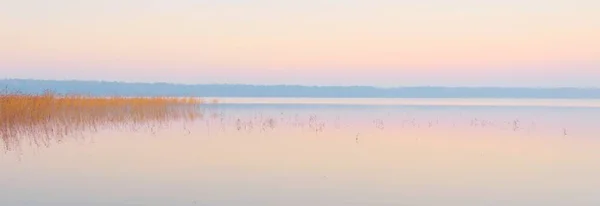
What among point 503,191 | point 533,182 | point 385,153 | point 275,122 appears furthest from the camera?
point 275,122

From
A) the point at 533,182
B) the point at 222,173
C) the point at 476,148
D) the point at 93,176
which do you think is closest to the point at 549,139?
the point at 476,148

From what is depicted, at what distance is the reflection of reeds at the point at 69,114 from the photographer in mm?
13289

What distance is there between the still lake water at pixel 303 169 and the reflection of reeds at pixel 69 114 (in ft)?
3.06

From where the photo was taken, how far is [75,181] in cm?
768

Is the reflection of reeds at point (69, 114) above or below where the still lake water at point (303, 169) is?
above

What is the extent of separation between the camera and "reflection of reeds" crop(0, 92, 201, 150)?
13.3 metres

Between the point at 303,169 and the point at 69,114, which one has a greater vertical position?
the point at 69,114

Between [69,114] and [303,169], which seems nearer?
[303,169]

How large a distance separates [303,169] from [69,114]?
968 cm

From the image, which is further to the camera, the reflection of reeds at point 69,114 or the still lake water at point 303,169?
the reflection of reeds at point 69,114

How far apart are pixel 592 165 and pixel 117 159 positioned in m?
5.88

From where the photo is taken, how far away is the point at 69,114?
1712cm

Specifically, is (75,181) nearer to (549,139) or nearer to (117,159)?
(117,159)

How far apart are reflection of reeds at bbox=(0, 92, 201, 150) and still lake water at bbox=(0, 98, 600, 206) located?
934mm
